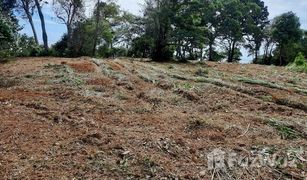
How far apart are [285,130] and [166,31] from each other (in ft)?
42.6

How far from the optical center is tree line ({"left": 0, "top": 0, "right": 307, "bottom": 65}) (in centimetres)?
1850

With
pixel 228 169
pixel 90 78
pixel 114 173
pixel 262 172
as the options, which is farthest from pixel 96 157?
pixel 90 78

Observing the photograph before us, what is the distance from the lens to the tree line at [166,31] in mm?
18500

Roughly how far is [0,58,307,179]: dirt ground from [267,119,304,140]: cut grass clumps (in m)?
0.02

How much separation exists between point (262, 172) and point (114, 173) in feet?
5.95

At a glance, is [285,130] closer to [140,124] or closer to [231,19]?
[140,124]

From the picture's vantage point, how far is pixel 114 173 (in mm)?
4469

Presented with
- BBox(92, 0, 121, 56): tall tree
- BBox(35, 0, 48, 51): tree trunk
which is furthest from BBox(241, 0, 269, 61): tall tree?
BBox(35, 0, 48, 51): tree trunk

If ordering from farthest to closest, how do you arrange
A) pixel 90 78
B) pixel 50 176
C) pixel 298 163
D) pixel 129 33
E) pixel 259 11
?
pixel 259 11
pixel 129 33
pixel 90 78
pixel 298 163
pixel 50 176

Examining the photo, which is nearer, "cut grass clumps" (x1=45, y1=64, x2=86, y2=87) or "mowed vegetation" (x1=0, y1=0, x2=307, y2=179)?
"mowed vegetation" (x1=0, y1=0, x2=307, y2=179)

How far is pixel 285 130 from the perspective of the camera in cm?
655

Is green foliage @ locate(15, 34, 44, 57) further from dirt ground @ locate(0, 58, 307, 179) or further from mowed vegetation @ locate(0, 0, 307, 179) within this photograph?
dirt ground @ locate(0, 58, 307, 179)

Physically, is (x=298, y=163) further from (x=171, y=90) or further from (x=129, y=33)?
(x=129, y=33)

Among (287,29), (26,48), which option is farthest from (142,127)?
(287,29)
